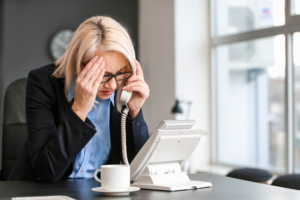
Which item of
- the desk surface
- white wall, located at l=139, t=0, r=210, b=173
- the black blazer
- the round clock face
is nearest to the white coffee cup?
the desk surface

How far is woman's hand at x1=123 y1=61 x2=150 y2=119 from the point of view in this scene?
1379 millimetres

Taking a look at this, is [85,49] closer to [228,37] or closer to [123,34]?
[123,34]

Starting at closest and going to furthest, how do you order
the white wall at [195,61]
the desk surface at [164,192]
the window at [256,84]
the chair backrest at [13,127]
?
the desk surface at [164,192] < the chair backrest at [13,127] < the window at [256,84] < the white wall at [195,61]

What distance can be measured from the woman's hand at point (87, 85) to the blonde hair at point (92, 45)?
0.08 metres

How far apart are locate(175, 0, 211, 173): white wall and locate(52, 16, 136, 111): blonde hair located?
304 cm

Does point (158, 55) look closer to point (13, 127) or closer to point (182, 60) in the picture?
point (182, 60)

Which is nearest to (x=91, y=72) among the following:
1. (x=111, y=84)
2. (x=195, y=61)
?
(x=111, y=84)

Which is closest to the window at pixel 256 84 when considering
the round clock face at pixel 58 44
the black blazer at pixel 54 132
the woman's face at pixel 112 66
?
the round clock face at pixel 58 44

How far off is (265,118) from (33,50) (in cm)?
290

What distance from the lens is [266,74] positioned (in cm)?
391

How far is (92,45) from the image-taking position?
133cm

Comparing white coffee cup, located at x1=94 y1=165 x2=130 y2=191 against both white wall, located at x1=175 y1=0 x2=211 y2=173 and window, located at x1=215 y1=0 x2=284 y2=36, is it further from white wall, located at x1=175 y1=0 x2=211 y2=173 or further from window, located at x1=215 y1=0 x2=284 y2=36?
white wall, located at x1=175 y1=0 x2=211 y2=173

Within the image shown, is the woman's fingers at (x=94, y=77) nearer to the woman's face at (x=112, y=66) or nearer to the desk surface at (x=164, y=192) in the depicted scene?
the woman's face at (x=112, y=66)

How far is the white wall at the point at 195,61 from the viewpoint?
446 cm
